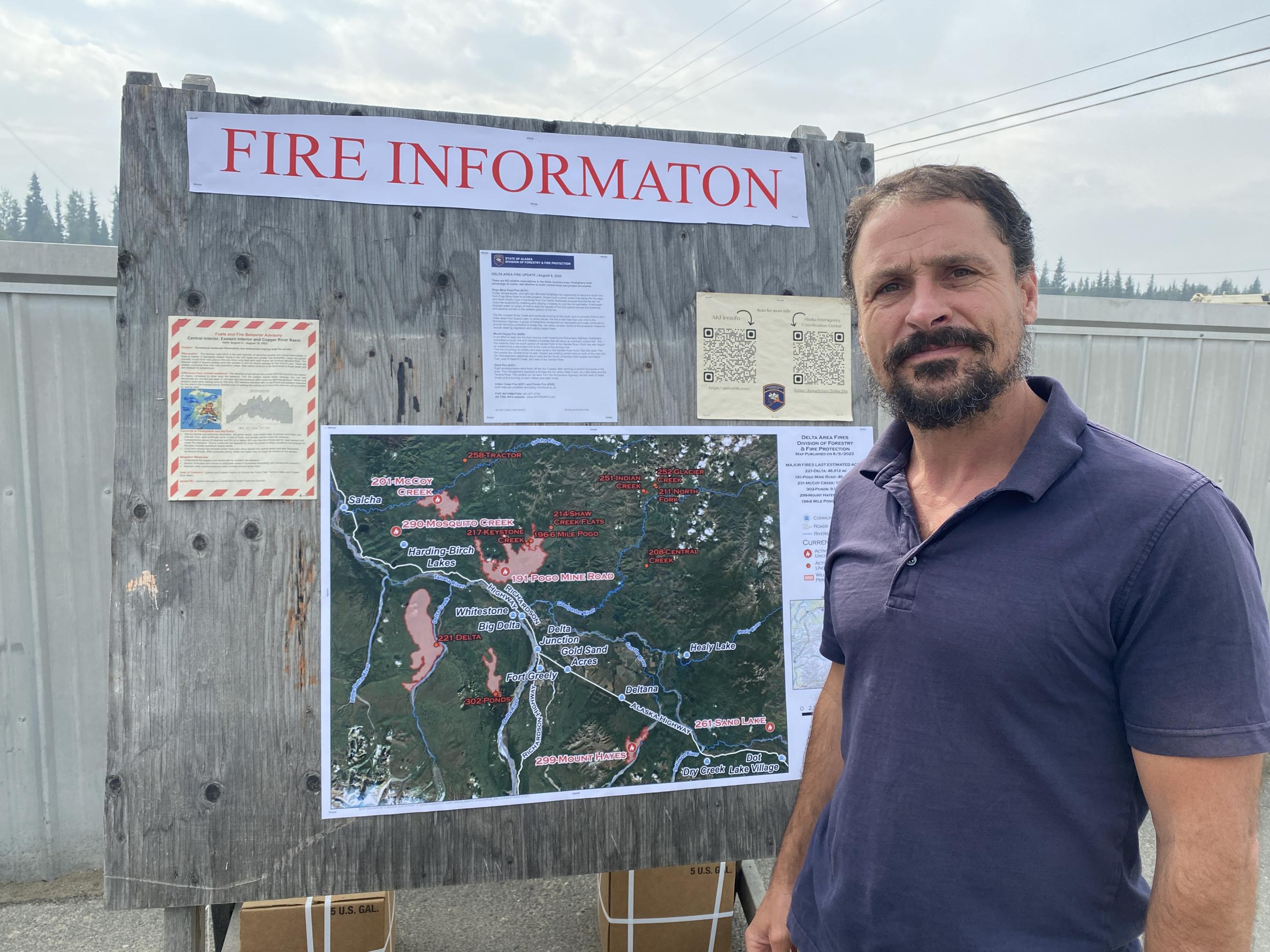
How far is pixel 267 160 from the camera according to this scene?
1.71 metres

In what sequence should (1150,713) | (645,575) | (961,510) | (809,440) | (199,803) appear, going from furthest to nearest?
(809,440), (645,575), (199,803), (961,510), (1150,713)

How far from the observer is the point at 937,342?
1228 millimetres

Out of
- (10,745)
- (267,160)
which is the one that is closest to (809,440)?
(267,160)

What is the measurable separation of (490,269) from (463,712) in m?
0.98

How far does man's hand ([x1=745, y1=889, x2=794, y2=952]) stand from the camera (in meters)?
1.47

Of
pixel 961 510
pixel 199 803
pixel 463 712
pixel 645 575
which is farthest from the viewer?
pixel 645 575

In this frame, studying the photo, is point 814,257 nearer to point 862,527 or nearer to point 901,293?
point 901,293

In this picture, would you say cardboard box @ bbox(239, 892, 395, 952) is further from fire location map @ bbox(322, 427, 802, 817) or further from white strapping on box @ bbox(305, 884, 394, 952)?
fire location map @ bbox(322, 427, 802, 817)

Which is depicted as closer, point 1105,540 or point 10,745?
point 1105,540

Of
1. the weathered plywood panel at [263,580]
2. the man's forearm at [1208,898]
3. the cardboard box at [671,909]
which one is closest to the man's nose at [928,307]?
the man's forearm at [1208,898]

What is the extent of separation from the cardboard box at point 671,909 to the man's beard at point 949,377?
179cm

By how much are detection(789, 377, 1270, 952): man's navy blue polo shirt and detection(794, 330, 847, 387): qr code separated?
76 cm

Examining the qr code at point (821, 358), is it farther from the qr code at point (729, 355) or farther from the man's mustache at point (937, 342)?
the man's mustache at point (937, 342)

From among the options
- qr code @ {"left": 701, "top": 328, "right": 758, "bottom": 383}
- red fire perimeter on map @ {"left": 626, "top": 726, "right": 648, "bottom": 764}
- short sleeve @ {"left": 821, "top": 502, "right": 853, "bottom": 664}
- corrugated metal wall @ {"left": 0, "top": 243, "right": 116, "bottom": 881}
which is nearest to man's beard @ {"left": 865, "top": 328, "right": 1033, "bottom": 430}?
short sleeve @ {"left": 821, "top": 502, "right": 853, "bottom": 664}
